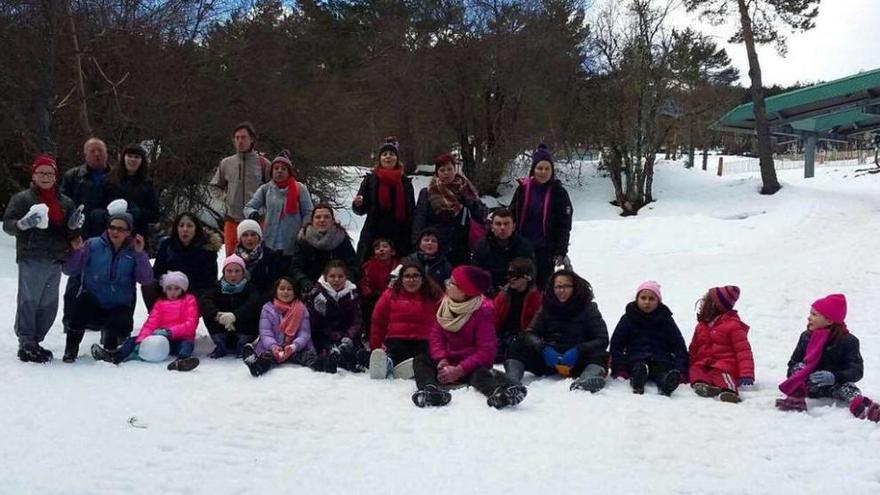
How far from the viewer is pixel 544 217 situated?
6.46 metres

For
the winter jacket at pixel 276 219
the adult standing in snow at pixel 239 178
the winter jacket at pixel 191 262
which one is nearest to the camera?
the winter jacket at pixel 191 262

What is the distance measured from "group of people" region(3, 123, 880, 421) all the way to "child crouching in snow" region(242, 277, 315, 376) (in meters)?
0.01

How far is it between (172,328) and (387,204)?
2.07 meters

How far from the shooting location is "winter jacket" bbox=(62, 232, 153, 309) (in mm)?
5672

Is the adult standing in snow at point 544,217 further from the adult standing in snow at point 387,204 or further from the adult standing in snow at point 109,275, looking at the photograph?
the adult standing in snow at point 109,275

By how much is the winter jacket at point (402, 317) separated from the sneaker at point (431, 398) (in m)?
0.94

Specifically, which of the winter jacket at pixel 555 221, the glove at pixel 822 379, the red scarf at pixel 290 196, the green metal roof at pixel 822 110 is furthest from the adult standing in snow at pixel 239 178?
the green metal roof at pixel 822 110

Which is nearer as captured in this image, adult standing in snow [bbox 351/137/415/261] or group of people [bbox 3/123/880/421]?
group of people [bbox 3/123/880/421]

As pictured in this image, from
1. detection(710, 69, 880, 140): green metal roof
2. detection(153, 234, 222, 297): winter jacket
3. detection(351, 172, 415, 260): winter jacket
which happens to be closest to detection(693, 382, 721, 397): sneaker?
detection(351, 172, 415, 260): winter jacket

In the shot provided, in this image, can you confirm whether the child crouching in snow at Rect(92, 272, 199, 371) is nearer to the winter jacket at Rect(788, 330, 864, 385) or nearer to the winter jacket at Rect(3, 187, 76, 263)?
A: the winter jacket at Rect(3, 187, 76, 263)

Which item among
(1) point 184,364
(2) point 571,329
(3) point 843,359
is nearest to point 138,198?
(1) point 184,364

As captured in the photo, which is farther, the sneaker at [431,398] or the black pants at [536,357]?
the black pants at [536,357]

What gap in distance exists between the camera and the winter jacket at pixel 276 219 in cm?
639

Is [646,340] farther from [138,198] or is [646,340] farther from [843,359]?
[138,198]
